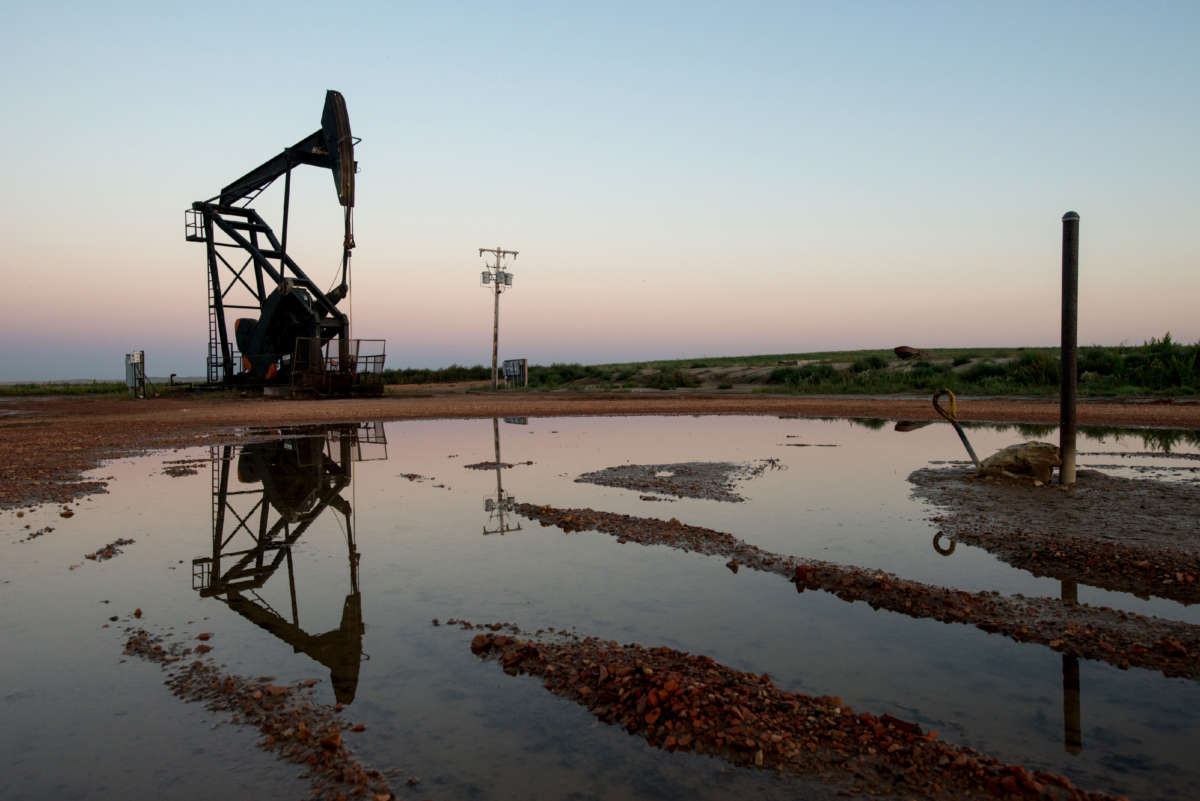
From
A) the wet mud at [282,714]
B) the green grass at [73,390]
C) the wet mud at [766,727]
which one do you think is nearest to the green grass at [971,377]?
the wet mud at [766,727]

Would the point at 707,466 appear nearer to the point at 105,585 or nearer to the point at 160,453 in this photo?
the point at 105,585

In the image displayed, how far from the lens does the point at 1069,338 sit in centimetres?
968

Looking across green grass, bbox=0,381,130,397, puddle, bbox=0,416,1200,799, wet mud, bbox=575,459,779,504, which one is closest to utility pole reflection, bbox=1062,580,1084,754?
puddle, bbox=0,416,1200,799

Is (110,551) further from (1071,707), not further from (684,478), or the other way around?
(1071,707)

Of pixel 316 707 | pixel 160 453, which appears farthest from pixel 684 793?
pixel 160 453

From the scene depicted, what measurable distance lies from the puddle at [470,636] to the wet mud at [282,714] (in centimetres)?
8

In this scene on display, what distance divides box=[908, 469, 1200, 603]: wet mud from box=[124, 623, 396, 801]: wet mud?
5.04 metres

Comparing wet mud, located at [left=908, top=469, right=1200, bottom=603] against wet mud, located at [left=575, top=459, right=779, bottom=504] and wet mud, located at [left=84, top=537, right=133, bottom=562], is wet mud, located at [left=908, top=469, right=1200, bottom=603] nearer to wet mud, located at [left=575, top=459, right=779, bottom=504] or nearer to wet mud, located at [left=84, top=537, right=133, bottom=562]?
wet mud, located at [left=575, top=459, right=779, bottom=504]

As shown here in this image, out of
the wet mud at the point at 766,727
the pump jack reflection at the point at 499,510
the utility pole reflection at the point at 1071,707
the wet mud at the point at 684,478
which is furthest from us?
the wet mud at the point at 684,478

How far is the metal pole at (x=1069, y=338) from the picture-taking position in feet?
31.0

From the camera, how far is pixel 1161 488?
9.02m

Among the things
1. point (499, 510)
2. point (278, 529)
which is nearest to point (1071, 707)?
point (499, 510)

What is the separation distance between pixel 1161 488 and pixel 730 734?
838 centimetres

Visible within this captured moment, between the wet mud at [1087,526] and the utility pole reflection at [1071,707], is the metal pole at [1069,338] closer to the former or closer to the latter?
the wet mud at [1087,526]
